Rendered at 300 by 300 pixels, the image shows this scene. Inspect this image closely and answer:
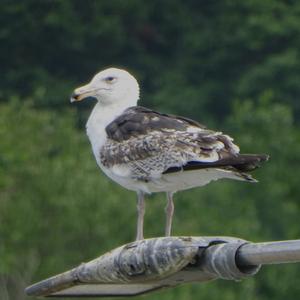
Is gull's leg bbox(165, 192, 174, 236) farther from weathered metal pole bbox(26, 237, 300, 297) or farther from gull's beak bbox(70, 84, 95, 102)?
weathered metal pole bbox(26, 237, 300, 297)

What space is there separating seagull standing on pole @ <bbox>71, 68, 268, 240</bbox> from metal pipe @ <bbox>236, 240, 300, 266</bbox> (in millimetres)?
3360

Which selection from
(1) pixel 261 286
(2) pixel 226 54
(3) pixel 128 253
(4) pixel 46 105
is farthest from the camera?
(2) pixel 226 54

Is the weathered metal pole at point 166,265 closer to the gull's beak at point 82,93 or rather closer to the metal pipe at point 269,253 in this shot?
the metal pipe at point 269,253

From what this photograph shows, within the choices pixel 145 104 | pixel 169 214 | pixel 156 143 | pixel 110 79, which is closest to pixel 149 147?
pixel 156 143

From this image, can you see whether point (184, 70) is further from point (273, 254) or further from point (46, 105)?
point (273, 254)

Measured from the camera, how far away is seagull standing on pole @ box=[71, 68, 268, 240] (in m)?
11.6

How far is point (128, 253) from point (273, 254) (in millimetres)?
1157

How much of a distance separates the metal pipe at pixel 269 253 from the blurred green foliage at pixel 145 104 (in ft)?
59.8

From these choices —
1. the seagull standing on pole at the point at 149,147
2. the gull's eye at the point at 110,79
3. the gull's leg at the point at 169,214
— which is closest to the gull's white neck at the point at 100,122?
the seagull standing on pole at the point at 149,147

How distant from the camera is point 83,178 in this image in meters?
28.7

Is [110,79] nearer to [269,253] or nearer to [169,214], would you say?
[169,214]

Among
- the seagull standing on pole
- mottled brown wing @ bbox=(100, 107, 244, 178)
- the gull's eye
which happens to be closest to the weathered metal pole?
the seagull standing on pole

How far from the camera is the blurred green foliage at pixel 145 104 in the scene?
1122 inches

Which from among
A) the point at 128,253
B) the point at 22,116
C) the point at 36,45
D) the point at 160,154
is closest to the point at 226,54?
the point at 36,45
